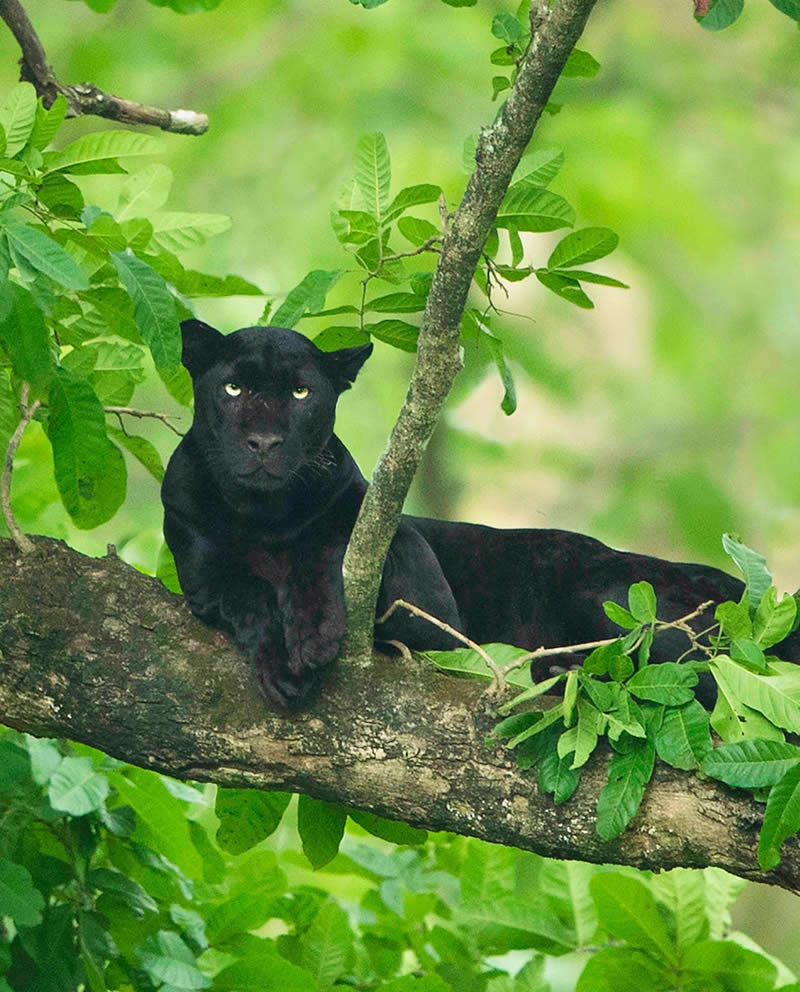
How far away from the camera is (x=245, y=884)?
11.7ft

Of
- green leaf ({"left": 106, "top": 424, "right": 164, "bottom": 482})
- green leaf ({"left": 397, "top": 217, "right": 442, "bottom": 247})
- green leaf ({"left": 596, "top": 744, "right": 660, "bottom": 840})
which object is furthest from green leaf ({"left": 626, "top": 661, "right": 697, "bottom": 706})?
green leaf ({"left": 106, "top": 424, "right": 164, "bottom": 482})

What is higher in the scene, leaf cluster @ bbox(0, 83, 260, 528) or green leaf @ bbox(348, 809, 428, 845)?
leaf cluster @ bbox(0, 83, 260, 528)

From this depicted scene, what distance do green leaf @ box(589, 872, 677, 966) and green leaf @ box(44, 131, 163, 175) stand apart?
202 cm

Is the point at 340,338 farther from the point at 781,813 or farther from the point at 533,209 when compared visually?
the point at 781,813

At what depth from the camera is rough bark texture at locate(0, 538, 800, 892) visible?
2.65 m

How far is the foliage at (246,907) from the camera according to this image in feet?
9.89

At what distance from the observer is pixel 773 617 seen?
267cm

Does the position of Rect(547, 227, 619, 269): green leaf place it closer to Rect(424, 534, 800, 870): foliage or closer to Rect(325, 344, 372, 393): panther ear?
Rect(325, 344, 372, 393): panther ear

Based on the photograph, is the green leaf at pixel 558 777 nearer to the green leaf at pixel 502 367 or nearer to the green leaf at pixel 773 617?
the green leaf at pixel 773 617

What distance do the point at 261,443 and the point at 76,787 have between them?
895 millimetres

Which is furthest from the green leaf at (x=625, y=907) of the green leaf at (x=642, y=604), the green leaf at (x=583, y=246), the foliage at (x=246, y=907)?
the green leaf at (x=583, y=246)

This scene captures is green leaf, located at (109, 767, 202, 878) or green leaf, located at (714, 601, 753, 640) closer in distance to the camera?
green leaf, located at (714, 601, 753, 640)

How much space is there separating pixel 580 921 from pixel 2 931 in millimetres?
1488

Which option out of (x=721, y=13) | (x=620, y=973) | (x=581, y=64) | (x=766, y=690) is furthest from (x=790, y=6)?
(x=620, y=973)
